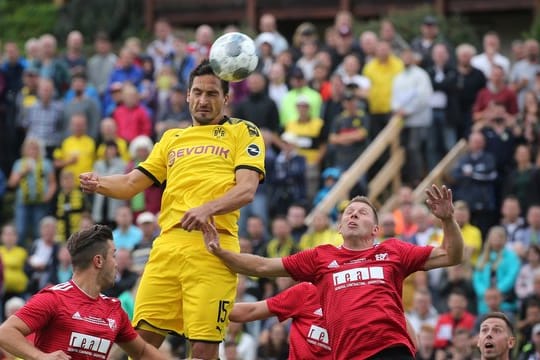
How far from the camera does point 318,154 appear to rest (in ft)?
66.8

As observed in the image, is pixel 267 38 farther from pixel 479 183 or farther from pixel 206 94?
pixel 206 94

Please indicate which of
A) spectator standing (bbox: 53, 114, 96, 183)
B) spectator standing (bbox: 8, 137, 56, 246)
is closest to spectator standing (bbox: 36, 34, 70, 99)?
spectator standing (bbox: 53, 114, 96, 183)

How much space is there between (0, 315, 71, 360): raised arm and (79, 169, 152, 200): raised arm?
154 centimetres

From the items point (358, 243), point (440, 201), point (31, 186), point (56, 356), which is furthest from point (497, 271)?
point (56, 356)

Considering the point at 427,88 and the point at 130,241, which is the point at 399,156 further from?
the point at 130,241

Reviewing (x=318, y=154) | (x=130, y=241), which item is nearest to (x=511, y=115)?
(x=318, y=154)

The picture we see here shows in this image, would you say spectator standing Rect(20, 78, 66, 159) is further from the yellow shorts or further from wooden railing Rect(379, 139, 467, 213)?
the yellow shorts

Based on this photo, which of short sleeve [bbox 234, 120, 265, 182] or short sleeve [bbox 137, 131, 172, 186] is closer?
short sleeve [bbox 234, 120, 265, 182]

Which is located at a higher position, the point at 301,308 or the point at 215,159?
the point at 215,159

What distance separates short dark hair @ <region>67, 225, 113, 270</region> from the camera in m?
10.1

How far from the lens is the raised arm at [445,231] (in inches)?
400

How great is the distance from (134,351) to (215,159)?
5.02 ft

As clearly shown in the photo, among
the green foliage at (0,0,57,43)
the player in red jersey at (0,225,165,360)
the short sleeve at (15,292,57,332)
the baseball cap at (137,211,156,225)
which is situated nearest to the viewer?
the short sleeve at (15,292,57,332)

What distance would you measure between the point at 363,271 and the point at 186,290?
4.21 feet
